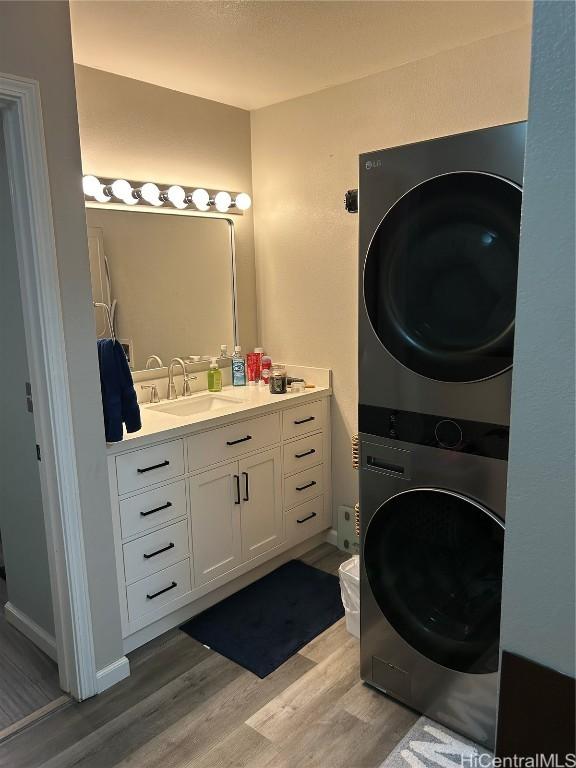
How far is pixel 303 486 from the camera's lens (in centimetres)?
304

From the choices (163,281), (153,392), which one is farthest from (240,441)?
(163,281)

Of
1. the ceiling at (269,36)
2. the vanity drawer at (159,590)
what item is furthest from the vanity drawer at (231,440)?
the ceiling at (269,36)

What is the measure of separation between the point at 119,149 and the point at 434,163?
1680 mm

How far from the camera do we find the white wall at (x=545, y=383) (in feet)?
1.88

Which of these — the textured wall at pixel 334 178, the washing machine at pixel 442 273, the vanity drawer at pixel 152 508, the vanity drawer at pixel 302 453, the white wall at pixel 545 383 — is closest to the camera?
the white wall at pixel 545 383

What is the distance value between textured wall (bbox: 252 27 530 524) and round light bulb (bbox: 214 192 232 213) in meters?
0.24

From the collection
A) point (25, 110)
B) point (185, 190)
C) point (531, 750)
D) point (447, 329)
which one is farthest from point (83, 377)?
point (531, 750)

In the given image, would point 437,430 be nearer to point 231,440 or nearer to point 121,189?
point 231,440

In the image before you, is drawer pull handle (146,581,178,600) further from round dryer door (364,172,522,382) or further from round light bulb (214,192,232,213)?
round light bulb (214,192,232,213)

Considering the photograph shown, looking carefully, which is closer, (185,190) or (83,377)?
(83,377)

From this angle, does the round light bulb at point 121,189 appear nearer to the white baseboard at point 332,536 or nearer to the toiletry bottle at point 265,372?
the toiletry bottle at point 265,372

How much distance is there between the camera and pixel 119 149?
267 centimetres

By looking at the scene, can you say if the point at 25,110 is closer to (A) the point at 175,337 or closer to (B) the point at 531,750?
(A) the point at 175,337

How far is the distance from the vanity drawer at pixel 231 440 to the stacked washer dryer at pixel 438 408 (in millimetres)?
807
